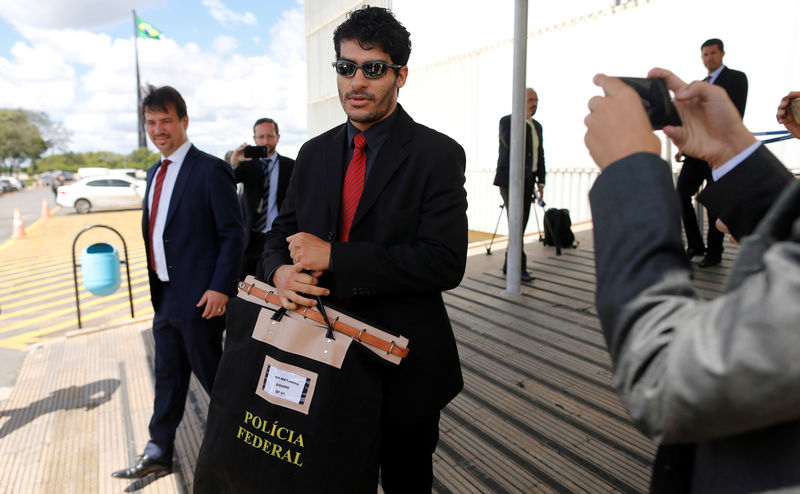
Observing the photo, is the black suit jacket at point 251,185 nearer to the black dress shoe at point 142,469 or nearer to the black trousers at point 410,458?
the black dress shoe at point 142,469

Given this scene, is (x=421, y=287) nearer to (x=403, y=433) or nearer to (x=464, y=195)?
(x=464, y=195)

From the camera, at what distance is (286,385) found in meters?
1.33

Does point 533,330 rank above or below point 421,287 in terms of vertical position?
below

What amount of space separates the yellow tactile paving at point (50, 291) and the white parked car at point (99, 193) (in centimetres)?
583

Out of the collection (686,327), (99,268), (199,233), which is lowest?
(99,268)

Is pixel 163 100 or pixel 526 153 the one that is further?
pixel 526 153

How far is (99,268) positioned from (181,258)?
2.54 metres

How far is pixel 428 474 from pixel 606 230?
1.32 meters

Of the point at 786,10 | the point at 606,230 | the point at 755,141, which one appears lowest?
the point at 606,230

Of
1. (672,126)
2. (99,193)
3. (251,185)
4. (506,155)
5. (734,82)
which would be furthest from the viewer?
→ (99,193)

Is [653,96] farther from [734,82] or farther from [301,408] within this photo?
[734,82]

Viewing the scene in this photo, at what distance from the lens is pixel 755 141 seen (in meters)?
0.93

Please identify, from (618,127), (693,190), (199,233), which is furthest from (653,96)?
(693,190)

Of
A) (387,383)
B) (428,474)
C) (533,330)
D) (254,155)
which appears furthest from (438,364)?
(254,155)
